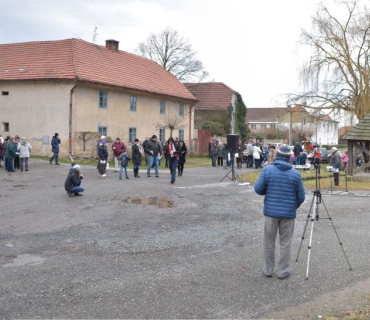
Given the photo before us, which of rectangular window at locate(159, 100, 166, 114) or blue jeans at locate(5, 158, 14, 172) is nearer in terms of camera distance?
blue jeans at locate(5, 158, 14, 172)

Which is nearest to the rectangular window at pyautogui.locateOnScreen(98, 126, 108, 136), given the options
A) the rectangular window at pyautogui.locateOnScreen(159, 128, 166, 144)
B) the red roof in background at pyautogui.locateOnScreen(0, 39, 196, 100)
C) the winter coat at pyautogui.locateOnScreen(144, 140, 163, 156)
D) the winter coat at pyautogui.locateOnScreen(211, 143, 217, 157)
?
the red roof in background at pyautogui.locateOnScreen(0, 39, 196, 100)

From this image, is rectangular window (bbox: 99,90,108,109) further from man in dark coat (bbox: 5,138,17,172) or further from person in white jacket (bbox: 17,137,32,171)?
man in dark coat (bbox: 5,138,17,172)

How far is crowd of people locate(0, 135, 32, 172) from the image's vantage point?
60.4ft

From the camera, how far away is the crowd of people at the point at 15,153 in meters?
18.4

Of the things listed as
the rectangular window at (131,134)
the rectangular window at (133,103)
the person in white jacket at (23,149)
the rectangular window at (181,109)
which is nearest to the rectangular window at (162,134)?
the rectangular window at (181,109)

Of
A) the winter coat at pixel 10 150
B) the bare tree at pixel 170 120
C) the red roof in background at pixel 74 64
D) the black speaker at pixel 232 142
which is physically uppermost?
the red roof in background at pixel 74 64

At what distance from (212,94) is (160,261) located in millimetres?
42964

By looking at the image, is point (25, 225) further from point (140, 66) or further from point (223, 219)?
point (140, 66)

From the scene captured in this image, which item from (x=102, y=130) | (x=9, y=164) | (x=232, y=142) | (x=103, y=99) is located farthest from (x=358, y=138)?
(x=103, y=99)

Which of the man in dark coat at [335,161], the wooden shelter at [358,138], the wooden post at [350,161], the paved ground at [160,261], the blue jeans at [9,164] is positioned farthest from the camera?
the wooden post at [350,161]

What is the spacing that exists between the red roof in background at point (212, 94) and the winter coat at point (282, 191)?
40.6m

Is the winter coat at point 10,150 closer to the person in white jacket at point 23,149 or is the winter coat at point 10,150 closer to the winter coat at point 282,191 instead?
the person in white jacket at point 23,149

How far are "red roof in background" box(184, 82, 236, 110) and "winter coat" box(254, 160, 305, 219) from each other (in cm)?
4057

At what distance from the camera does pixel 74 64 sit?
88.0 feet
